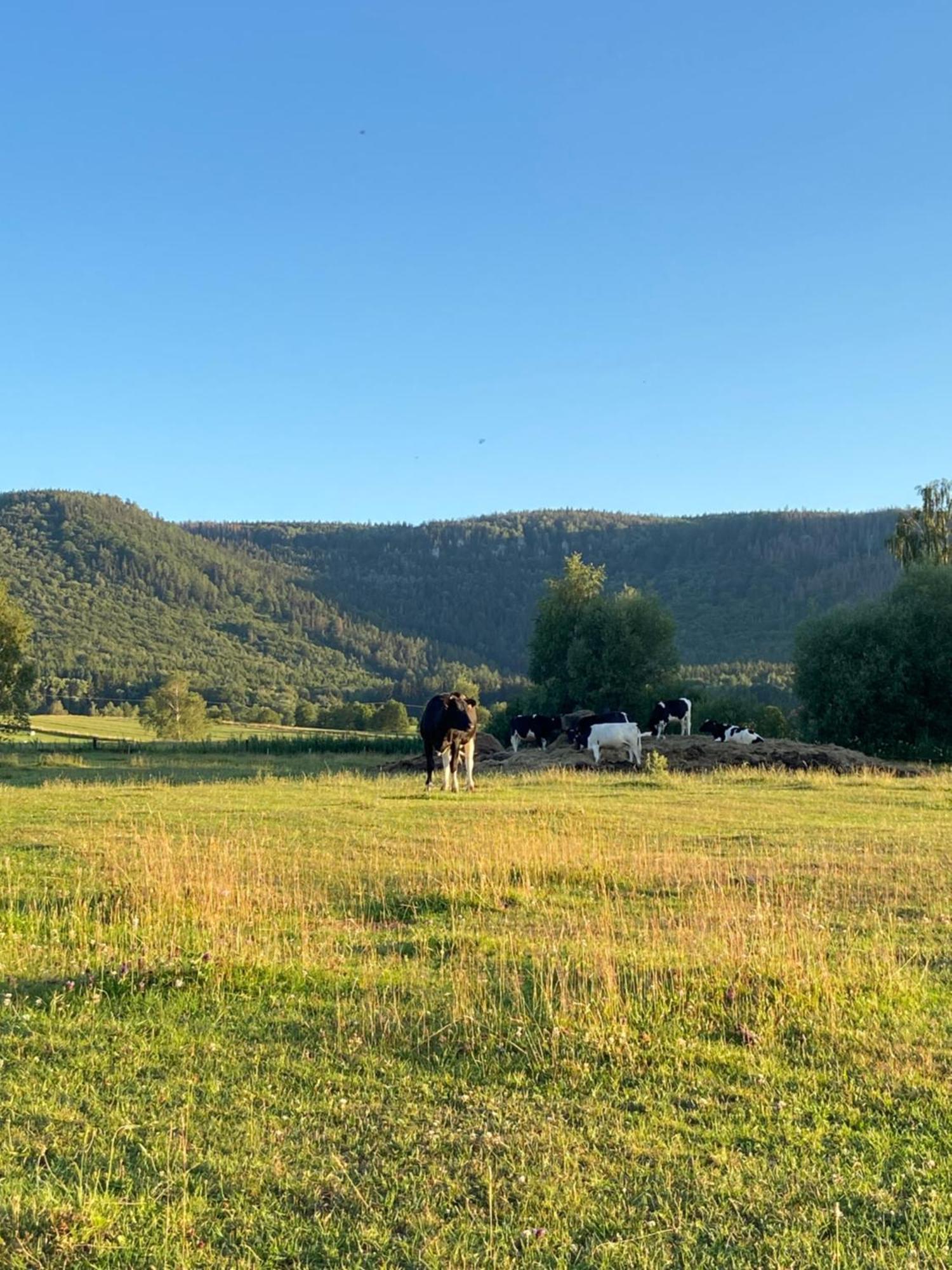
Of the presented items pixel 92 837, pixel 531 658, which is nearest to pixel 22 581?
pixel 531 658

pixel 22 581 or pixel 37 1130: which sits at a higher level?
pixel 22 581

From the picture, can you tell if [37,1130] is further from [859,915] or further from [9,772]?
[9,772]

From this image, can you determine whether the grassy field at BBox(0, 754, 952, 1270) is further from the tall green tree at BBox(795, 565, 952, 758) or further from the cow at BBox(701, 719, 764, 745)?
the tall green tree at BBox(795, 565, 952, 758)

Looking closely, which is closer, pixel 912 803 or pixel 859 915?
pixel 859 915

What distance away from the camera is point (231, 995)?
23.4 ft

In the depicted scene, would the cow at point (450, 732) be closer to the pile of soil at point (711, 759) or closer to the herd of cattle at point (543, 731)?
the herd of cattle at point (543, 731)

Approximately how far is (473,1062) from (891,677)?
42.9m

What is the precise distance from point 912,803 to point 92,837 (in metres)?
17.8

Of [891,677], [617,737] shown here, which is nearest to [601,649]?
[891,677]

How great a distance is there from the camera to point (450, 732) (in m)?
25.5

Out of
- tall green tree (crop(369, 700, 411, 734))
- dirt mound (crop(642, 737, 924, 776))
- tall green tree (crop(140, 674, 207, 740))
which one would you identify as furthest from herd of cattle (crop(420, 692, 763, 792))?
tall green tree (crop(140, 674, 207, 740))

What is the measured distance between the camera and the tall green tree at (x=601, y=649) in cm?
5731

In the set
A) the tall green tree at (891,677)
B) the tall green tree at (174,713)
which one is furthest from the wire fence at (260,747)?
the tall green tree at (174,713)

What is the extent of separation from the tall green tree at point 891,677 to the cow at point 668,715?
659 cm
